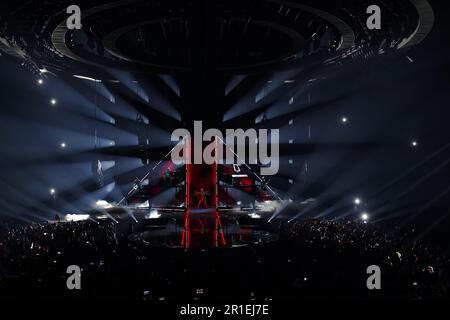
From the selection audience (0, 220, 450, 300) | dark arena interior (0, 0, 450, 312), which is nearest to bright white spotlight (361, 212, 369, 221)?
dark arena interior (0, 0, 450, 312)

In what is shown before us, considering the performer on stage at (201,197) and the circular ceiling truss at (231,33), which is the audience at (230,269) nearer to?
the performer on stage at (201,197)

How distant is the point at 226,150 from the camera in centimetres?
3138

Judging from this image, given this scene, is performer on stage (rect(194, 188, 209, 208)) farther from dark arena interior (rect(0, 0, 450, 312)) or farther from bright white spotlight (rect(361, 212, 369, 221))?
bright white spotlight (rect(361, 212, 369, 221))

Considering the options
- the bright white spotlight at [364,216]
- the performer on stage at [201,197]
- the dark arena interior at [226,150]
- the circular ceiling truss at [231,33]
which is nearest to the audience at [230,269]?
the dark arena interior at [226,150]

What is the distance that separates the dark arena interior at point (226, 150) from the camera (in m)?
10.1

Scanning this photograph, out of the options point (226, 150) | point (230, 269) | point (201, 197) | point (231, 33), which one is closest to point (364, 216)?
point (226, 150)

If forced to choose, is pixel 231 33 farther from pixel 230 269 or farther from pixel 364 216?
pixel 364 216

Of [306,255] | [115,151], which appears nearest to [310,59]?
[306,255]

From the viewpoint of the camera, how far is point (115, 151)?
32.7 meters

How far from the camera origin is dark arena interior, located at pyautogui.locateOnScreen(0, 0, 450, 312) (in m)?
10.1
